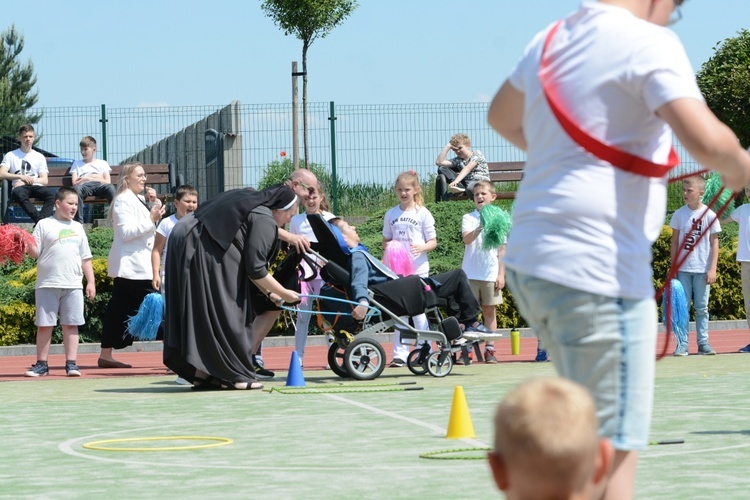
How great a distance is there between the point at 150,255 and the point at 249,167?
33.6 feet

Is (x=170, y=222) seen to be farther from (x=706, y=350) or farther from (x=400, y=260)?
(x=706, y=350)

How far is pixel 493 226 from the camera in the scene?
543 inches

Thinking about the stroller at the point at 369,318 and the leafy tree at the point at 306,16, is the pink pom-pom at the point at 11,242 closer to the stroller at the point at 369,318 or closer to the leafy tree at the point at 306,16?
the stroller at the point at 369,318

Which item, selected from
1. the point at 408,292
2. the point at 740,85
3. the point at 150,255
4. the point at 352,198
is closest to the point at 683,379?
the point at 408,292

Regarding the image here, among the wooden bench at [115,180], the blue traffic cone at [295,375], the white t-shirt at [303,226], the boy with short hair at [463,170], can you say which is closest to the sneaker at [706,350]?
the white t-shirt at [303,226]

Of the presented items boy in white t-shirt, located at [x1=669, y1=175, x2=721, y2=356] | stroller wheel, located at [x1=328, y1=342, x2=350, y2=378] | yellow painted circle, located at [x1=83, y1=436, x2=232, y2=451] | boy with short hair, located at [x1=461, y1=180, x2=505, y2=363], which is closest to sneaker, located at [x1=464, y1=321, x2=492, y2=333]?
boy with short hair, located at [x1=461, y1=180, x2=505, y2=363]

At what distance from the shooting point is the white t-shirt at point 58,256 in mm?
12906

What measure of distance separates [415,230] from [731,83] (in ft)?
68.5

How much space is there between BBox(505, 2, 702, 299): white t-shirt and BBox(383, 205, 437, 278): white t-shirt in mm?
10090

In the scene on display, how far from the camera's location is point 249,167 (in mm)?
24266

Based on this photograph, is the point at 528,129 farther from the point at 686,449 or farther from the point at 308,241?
the point at 308,241

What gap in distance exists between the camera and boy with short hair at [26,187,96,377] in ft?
42.3

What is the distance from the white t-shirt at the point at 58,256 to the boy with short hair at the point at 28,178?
307 inches

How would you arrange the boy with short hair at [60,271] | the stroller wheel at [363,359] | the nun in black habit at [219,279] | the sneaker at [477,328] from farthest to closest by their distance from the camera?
the sneaker at [477,328]
the boy with short hair at [60,271]
the stroller wheel at [363,359]
the nun in black habit at [219,279]
